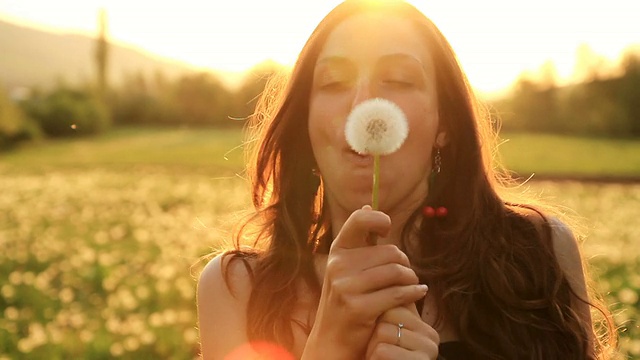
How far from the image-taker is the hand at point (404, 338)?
71.7 inches

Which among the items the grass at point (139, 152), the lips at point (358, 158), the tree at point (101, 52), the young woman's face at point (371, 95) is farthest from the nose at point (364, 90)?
the tree at point (101, 52)

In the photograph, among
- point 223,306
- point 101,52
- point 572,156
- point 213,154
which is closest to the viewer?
point 223,306

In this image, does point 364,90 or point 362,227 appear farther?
point 364,90

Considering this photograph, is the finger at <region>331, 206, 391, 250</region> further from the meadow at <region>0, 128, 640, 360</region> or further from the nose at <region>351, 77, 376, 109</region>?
the meadow at <region>0, 128, 640, 360</region>

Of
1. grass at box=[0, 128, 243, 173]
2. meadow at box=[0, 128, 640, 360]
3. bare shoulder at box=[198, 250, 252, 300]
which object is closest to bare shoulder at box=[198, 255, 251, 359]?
bare shoulder at box=[198, 250, 252, 300]

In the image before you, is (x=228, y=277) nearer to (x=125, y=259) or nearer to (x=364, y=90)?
(x=364, y=90)

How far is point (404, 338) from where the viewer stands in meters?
1.83

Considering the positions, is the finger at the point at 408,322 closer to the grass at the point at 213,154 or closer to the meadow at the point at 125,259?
the meadow at the point at 125,259

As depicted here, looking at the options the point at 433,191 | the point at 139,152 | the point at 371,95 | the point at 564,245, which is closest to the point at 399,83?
the point at 371,95

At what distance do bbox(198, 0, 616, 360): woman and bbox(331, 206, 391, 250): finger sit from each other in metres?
0.55

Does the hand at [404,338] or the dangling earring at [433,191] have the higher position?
the dangling earring at [433,191]

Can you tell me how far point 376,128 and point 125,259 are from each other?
7503 mm

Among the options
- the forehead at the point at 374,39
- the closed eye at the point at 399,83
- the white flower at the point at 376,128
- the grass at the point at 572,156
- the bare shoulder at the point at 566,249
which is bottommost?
the grass at the point at 572,156

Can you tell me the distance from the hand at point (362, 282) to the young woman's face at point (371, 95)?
22.7 inches
